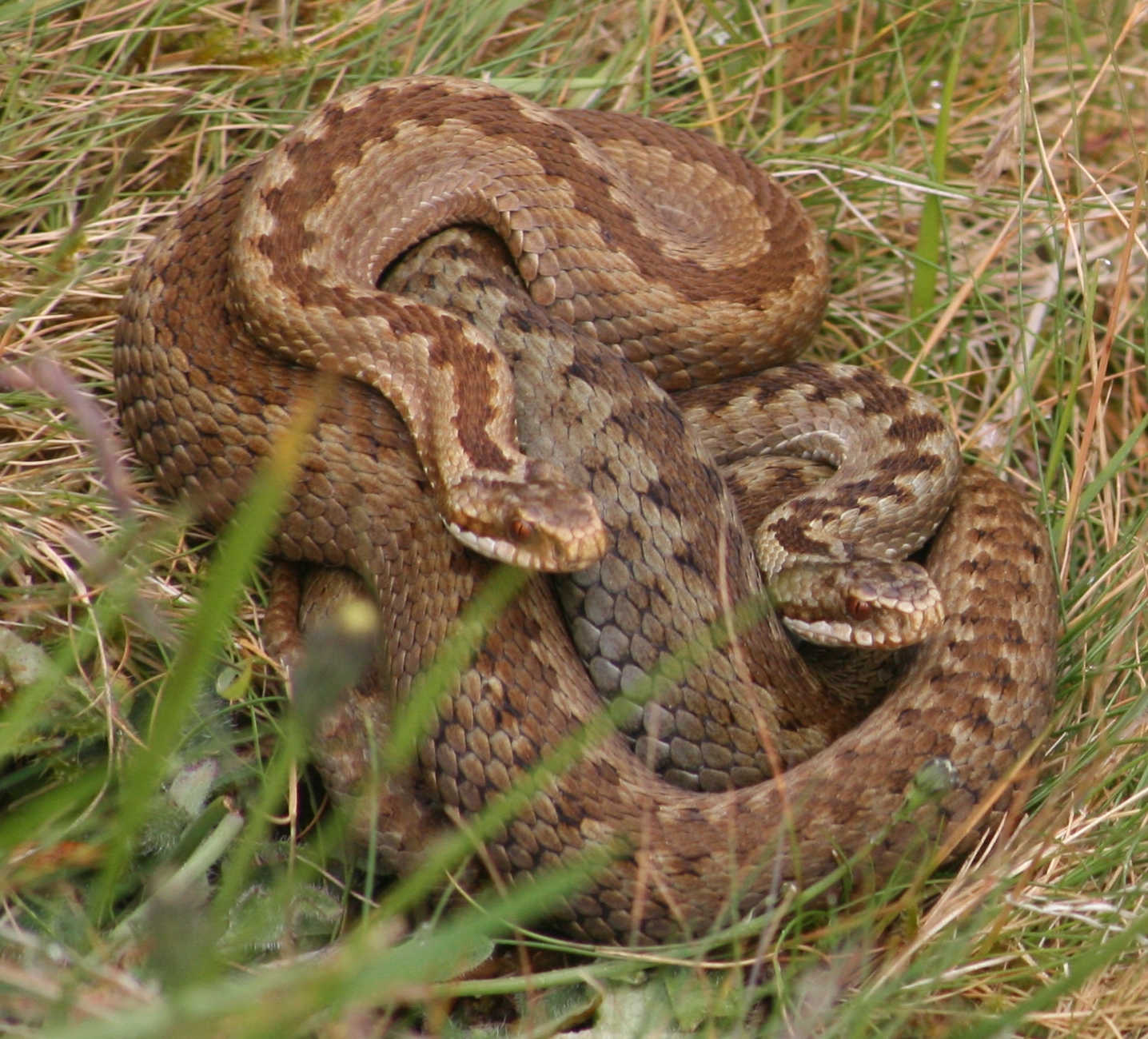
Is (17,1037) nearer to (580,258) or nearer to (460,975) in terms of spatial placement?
(460,975)

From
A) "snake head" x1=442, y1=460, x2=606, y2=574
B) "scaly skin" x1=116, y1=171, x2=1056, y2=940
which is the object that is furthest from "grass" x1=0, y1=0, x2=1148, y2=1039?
"snake head" x1=442, y1=460, x2=606, y2=574

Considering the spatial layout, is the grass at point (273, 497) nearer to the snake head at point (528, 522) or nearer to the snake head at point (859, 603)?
the snake head at point (859, 603)

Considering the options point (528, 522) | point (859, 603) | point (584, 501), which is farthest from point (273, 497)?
point (859, 603)

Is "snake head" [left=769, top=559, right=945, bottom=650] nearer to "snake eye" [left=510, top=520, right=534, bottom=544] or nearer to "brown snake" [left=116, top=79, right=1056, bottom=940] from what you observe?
"brown snake" [left=116, top=79, right=1056, bottom=940]

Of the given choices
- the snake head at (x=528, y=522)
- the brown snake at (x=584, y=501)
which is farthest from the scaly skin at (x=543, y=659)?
the snake head at (x=528, y=522)

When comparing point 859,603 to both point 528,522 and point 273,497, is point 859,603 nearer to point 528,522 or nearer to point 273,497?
point 528,522

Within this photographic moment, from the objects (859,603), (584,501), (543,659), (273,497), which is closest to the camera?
(273,497)
